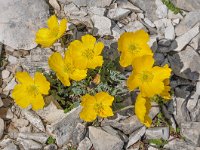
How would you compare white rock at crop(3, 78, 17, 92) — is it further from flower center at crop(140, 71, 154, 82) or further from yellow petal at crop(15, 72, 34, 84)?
flower center at crop(140, 71, 154, 82)

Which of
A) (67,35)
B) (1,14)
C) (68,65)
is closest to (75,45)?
(68,65)

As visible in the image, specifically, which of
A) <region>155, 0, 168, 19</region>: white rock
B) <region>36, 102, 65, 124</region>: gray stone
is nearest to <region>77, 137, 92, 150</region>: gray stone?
<region>36, 102, 65, 124</region>: gray stone

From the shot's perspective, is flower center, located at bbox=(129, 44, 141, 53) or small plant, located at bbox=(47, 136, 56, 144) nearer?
flower center, located at bbox=(129, 44, 141, 53)

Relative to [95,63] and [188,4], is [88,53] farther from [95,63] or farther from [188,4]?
[188,4]

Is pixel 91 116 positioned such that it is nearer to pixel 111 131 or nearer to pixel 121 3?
pixel 111 131

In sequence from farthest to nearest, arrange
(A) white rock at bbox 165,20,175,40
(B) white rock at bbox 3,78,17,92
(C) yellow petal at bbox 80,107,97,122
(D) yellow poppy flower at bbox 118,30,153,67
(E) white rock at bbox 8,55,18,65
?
(A) white rock at bbox 165,20,175,40 < (E) white rock at bbox 8,55,18,65 < (B) white rock at bbox 3,78,17,92 < (D) yellow poppy flower at bbox 118,30,153,67 < (C) yellow petal at bbox 80,107,97,122
